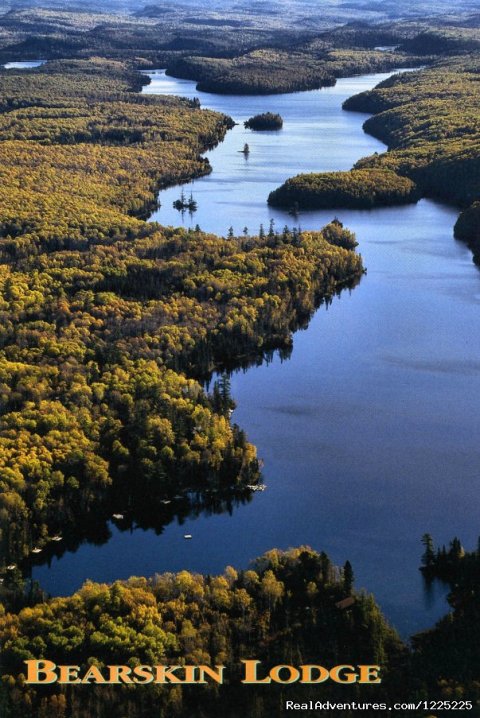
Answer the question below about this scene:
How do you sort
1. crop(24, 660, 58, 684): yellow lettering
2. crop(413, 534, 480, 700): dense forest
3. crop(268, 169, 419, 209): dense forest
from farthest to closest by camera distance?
1. crop(268, 169, 419, 209): dense forest
2. crop(413, 534, 480, 700): dense forest
3. crop(24, 660, 58, 684): yellow lettering

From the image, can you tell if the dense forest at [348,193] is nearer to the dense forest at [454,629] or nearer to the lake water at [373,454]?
the lake water at [373,454]

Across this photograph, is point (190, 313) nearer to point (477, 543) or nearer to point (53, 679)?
point (477, 543)

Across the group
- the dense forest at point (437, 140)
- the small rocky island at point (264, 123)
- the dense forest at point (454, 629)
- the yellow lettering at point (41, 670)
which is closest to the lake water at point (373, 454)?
the dense forest at point (454, 629)

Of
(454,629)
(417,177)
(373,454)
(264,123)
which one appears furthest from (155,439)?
(264,123)

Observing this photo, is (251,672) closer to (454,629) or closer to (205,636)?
(205,636)

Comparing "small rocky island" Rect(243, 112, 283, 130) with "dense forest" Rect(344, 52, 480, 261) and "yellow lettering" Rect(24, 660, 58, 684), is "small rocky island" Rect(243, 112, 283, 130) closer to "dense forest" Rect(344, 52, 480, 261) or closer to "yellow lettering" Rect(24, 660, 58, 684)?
"dense forest" Rect(344, 52, 480, 261)

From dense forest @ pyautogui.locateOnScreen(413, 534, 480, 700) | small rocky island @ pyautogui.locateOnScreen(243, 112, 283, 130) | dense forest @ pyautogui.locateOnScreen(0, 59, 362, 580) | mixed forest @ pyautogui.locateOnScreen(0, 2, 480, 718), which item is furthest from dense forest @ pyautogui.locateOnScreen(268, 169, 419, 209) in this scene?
dense forest @ pyautogui.locateOnScreen(413, 534, 480, 700)

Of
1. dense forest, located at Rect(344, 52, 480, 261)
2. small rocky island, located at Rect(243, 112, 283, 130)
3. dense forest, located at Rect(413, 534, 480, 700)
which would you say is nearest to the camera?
dense forest, located at Rect(413, 534, 480, 700)
